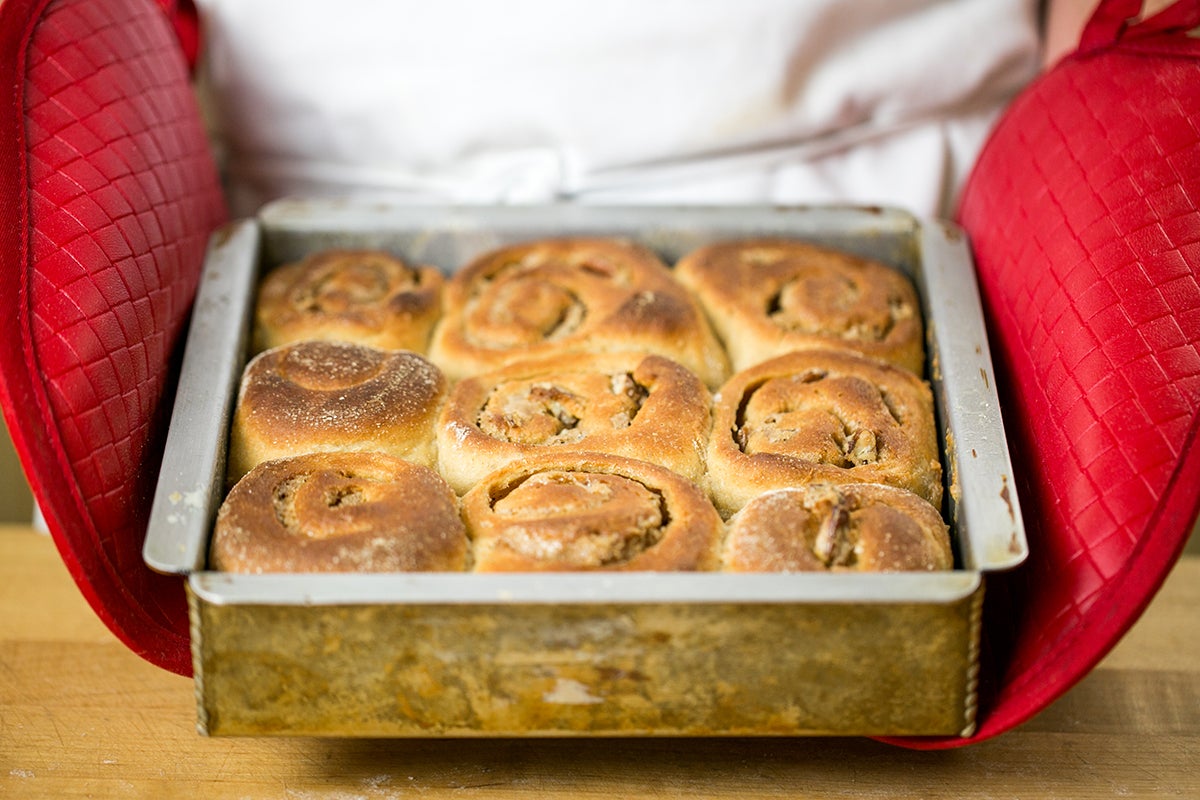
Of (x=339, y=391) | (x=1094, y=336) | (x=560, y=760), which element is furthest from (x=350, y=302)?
(x=1094, y=336)

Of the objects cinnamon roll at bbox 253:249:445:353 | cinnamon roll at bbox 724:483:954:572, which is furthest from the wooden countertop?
cinnamon roll at bbox 253:249:445:353

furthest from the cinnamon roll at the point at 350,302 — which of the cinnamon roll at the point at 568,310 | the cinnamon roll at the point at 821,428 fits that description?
the cinnamon roll at the point at 821,428

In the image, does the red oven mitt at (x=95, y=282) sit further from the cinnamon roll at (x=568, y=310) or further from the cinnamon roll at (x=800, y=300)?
the cinnamon roll at (x=800, y=300)

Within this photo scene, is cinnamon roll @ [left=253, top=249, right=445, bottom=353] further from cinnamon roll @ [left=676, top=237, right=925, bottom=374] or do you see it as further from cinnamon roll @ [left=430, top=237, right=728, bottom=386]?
cinnamon roll @ [left=676, top=237, right=925, bottom=374]

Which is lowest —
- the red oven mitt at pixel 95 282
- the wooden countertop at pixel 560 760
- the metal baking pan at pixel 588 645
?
the wooden countertop at pixel 560 760

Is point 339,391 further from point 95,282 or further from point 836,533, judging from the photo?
point 836,533

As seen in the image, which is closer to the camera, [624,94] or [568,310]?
[568,310]

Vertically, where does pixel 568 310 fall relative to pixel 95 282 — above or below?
below
